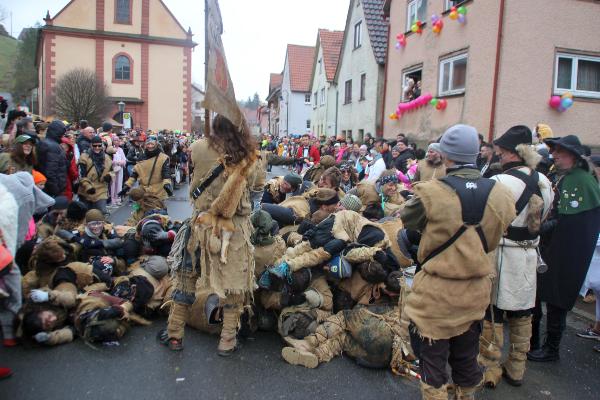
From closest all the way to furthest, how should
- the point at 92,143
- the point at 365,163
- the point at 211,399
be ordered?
the point at 211,399, the point at 92,143, the point at 365,163

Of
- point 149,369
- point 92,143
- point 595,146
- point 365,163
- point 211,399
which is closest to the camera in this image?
point 211,399

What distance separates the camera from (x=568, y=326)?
511 cm

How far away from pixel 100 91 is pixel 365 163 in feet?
93.9

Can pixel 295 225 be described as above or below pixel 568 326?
above

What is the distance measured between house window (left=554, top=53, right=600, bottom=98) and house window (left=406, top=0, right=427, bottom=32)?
192 inches

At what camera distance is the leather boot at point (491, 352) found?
12.1 ft

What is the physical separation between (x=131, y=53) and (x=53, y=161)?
38.1 m

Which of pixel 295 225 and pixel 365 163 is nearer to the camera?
pixel 295 225

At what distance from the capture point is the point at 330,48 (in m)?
31.4

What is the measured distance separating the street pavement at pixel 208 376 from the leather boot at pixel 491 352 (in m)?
0.09

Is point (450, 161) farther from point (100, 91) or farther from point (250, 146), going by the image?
point (100, 91)

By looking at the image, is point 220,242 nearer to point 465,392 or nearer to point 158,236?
point 158,236

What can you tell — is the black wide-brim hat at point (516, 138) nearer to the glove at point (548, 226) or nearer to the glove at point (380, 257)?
the glove at point (548, 226)

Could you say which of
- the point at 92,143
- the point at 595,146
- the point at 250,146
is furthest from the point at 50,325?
the point at 595,146
